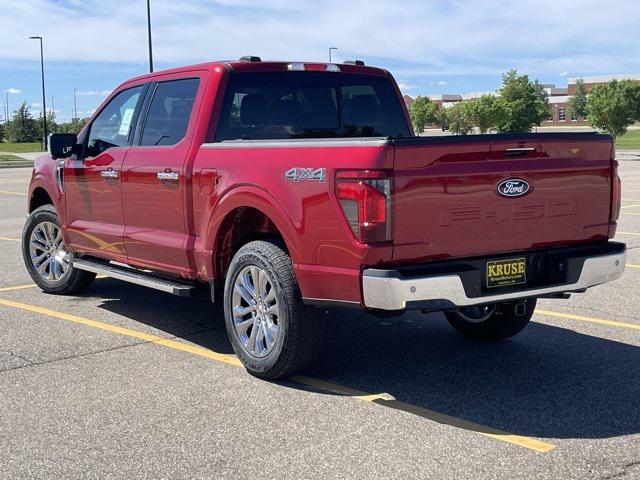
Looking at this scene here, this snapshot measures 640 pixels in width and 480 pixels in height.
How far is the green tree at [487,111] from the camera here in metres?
64.8

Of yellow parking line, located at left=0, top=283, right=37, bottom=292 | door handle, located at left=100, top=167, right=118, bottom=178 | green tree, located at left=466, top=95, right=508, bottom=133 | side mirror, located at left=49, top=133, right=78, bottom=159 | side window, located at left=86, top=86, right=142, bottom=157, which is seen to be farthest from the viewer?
green tree, located at left=466, top=95, right=508, bottom=133

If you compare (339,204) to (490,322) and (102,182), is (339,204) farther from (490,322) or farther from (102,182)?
(102,182)

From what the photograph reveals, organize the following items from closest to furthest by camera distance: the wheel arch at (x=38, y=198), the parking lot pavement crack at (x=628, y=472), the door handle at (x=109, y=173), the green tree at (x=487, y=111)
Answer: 1. the parking lot pavement crack at (x=628, y=472)
2. the door handle at (x=109, y=173)
3. the wheel arch at (x=38, y=198)
4. the green tree at (x=487, y=111)

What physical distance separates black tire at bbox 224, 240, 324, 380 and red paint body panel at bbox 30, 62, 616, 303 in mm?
144

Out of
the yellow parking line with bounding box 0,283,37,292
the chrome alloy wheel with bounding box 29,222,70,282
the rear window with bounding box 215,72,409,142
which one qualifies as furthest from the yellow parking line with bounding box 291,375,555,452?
the yellow parking line with bounding box 0,283,37,292

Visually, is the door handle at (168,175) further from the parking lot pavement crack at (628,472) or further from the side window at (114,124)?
the parking lot pavement crack at (628,472)

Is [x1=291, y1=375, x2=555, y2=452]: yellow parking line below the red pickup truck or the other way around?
below

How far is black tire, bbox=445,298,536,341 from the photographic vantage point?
19.5 feet

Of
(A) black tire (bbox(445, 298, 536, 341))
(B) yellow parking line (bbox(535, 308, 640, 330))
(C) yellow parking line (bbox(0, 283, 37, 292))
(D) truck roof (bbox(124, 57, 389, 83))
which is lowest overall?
(C) yellow parking line (bbox(0, 283, 37, 292))

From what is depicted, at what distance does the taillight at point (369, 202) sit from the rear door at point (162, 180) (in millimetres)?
1689

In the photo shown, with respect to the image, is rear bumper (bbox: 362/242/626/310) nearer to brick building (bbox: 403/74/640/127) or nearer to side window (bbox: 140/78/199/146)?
side window (bbox: 140/78/199/146)

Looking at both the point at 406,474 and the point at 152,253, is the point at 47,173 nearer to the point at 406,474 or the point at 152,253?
the point at 152,253

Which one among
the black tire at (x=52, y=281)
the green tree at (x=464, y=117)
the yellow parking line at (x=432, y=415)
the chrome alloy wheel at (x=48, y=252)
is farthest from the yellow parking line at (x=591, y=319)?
the green tree at (x=464, y=117)

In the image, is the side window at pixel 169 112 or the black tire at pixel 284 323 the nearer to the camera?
the black tire at pixel 284 323
